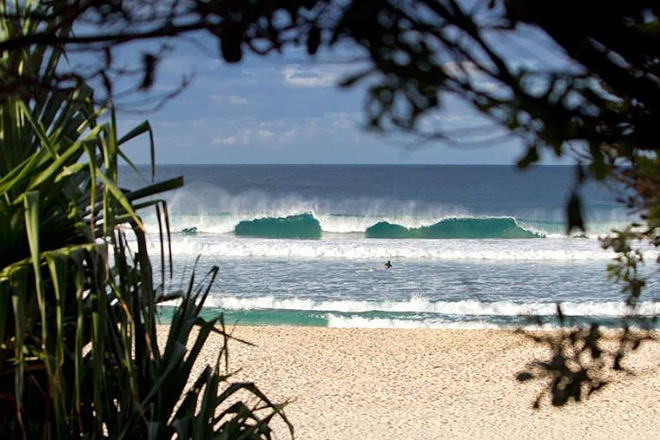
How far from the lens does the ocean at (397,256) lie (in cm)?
1546

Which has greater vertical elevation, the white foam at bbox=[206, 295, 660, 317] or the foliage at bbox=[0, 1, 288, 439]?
the foliage at bbox=[0, 1, 288, 439]

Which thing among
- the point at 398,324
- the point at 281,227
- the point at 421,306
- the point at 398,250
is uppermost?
the point at 281,227

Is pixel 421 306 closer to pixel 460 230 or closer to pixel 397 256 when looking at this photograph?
pixel 397 256

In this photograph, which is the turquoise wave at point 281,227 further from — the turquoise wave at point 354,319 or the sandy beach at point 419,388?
the sandy beach at point 419,388

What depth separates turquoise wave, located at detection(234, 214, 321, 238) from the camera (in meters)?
34.7

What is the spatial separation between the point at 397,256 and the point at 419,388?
594 inches

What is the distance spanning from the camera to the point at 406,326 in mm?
14406

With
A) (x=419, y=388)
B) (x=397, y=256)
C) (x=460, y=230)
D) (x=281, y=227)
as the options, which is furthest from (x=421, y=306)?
(x=281, y=227)

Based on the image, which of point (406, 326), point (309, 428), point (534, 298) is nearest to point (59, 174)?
point (309, 428)

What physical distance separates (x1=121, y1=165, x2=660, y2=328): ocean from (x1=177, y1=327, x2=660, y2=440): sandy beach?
1.05 m

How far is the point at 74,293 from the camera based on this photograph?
2.69m

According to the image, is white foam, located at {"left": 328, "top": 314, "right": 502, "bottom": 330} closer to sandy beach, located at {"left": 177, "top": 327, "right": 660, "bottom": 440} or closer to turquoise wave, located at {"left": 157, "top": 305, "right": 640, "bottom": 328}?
turquoise wave, located at {"left": 157, "top": 305, "right": 640, "bottom": 328}

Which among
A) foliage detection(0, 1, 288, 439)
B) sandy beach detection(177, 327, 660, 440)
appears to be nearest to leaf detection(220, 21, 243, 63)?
foliage detection(0, 1, 288, 439)

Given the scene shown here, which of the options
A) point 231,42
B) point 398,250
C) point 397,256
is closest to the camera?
point 231,42
